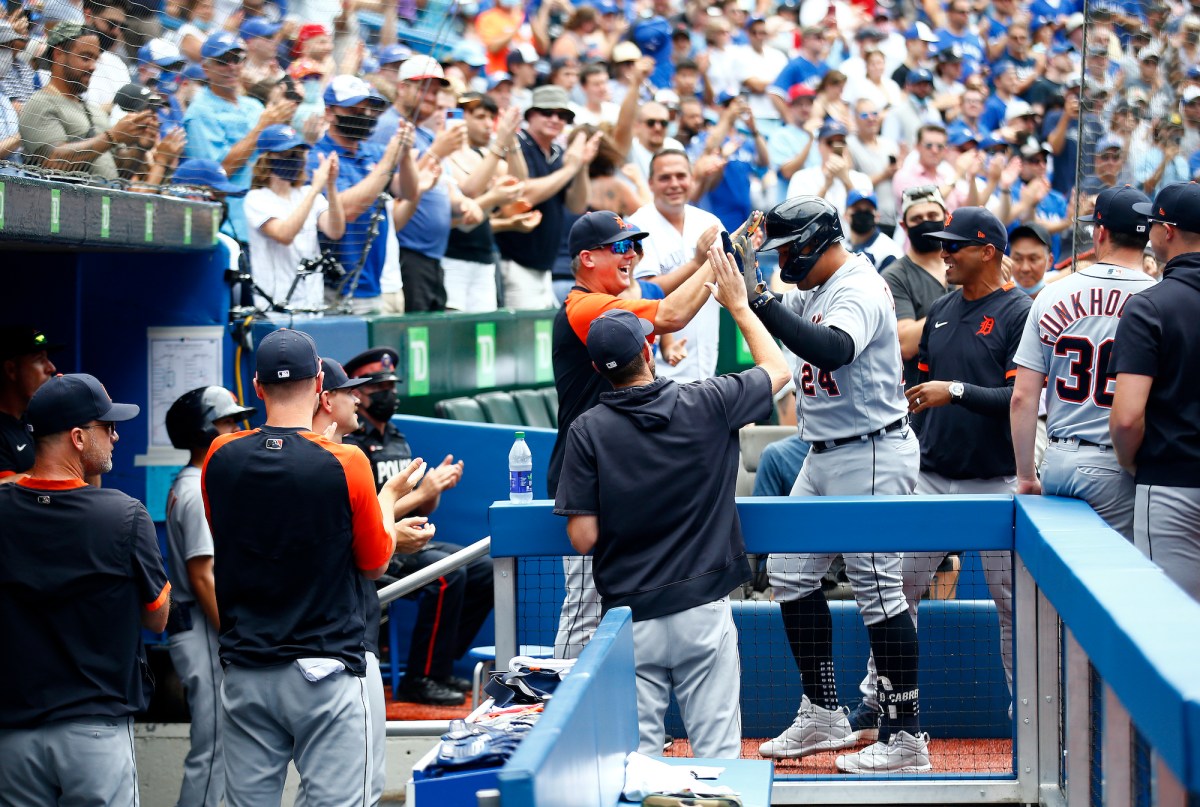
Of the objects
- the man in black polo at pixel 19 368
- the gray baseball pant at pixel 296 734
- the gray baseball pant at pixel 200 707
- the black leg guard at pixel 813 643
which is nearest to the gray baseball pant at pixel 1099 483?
the black leg guard at pixel 813 643

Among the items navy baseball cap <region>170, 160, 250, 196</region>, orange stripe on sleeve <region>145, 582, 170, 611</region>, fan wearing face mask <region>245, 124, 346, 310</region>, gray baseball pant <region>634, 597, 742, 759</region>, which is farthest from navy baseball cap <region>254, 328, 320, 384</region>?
fan wearing face mask <region>245, 124, 346, 310</region>

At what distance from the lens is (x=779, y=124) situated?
14.0 m

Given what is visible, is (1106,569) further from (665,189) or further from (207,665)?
(665,189)

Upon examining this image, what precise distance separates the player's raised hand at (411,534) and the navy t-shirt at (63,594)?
102cm

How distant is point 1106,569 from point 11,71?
436 cm

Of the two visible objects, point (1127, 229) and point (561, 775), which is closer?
point (561, 775)

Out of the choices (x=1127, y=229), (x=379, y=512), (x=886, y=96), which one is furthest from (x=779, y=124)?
(x=379, y=512)

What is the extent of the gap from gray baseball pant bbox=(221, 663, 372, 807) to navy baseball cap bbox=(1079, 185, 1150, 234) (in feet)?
9.94

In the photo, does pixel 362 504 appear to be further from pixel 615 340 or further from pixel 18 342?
pixel 18 342

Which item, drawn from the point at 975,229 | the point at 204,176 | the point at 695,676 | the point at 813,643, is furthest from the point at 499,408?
the point at 695,676

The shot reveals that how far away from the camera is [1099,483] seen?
5.02 metres

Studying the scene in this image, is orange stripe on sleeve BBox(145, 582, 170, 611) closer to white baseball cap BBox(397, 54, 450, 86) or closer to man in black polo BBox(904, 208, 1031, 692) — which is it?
man in black polo BBox(904, 208, 1031, 692)

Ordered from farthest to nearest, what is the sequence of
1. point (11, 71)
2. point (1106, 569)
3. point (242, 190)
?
point (242, 190) → point (11, 71) → point (1106, 569)

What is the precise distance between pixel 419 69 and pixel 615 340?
5.22m
